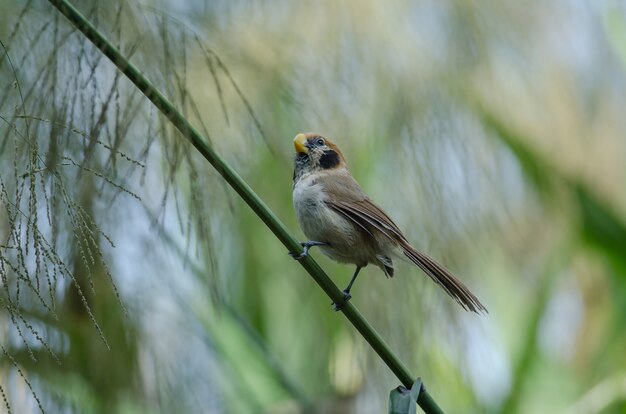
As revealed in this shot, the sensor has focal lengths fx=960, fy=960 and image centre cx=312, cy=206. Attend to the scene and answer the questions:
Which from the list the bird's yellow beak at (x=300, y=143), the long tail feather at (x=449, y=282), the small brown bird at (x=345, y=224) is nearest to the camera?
the long tail feather at (x=449, y=282)

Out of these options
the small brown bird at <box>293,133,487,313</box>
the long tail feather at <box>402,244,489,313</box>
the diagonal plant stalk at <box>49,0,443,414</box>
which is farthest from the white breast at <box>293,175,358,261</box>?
the diagonal plant stalk at <box>49,0,443,414</box>

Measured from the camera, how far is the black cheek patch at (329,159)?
2.66 m

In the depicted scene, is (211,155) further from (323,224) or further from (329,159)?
(329,159)

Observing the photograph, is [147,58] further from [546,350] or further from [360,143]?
[546,350]

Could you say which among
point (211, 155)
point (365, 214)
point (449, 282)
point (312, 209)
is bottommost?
point (449, 282)

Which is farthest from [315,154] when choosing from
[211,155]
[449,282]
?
[211,155]

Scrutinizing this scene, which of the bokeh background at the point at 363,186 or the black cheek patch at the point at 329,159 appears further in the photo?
the black cheek patch at the point at 329,159

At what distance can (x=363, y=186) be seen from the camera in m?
2.82

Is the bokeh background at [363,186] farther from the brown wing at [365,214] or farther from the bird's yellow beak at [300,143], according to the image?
the brown wing at [365,214]

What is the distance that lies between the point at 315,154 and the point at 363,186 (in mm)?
238

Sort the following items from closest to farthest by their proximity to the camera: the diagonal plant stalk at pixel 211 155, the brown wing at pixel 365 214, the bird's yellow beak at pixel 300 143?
the diagonal plant stalk at pixel 211 155
the brown wing at pixel 365 214
the bird's yellow beak at pixel 300 143

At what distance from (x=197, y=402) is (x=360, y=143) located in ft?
2.88

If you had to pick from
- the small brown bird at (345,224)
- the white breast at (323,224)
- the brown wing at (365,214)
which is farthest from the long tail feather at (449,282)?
the white breast at (323,224)

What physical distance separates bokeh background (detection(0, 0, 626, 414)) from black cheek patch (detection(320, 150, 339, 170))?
0.07 m
